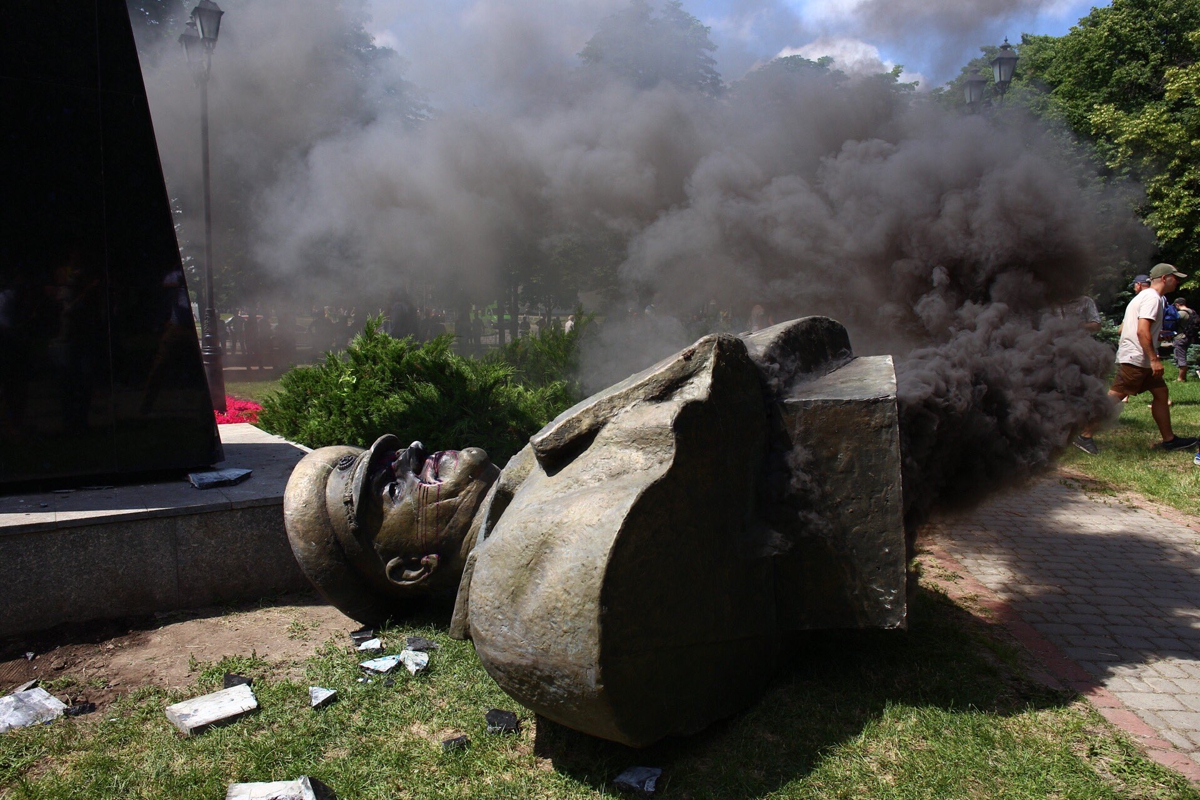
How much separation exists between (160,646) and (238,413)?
676 centimetres

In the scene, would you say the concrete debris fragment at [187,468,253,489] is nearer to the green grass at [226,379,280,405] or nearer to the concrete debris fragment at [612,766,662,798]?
the concrete debris fragment at [612,766,662,798]

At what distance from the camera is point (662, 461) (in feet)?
8.34

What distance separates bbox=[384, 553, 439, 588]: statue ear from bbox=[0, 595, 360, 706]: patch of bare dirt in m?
0.52

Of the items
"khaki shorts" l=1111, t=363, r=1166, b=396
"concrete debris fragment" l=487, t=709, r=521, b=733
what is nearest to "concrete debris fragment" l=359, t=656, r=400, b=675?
"concrete debris fragment" l=487, t=709, r=521, b=733

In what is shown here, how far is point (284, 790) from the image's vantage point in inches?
103

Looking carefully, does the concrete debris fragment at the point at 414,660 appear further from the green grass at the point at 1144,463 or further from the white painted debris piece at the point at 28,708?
the green grass at the point at 1144,463

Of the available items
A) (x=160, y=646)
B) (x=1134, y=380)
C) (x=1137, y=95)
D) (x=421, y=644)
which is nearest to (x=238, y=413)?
(x=160, y=646)

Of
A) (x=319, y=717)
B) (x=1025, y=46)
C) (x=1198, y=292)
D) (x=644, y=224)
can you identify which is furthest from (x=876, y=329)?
(x=1025, y=46)

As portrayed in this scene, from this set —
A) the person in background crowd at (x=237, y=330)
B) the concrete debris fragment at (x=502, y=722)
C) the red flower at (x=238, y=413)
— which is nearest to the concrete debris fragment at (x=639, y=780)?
the concrete debris fragment at (x=502, y=722)

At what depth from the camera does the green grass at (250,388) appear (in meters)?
14.0

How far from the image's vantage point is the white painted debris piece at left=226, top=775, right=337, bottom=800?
8.47 feet

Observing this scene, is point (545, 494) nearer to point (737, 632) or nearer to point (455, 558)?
point (737, 632)

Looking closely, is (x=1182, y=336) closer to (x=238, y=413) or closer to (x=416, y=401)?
(x=416, y=401)

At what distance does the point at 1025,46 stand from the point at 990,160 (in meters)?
28.1
